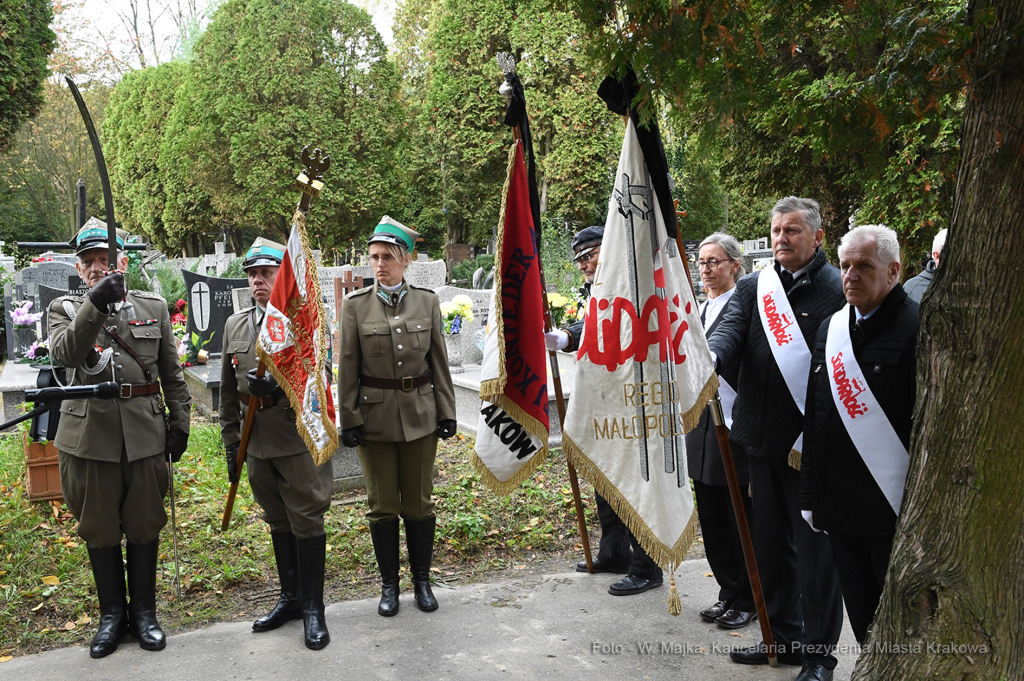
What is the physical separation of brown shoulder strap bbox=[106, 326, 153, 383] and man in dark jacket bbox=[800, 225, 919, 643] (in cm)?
315

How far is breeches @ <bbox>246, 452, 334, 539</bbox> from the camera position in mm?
4008

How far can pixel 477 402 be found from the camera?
25.6 ft

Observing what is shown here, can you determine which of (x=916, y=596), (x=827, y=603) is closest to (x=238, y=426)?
(x=827, y=603)

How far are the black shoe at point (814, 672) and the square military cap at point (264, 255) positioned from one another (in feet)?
10.3

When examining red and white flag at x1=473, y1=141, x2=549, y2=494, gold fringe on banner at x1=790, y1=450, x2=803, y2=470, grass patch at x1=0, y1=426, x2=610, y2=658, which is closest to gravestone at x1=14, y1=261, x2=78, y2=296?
grass patch at x1=0, y1=426, x2=610, y2=658

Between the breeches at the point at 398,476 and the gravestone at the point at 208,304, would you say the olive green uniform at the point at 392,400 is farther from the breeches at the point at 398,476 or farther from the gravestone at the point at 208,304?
the gravestone at the point at 208,304

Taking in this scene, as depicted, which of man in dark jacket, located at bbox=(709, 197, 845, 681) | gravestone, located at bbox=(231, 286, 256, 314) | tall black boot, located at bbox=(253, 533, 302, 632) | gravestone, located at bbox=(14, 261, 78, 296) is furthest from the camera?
gravestone, located at bbox=(14, 261, 78, 296)

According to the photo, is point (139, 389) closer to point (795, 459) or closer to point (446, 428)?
point (446, 428)

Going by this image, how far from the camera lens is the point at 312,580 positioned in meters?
3.96

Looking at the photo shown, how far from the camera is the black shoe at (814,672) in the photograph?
330 centimetres

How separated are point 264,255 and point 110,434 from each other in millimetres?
1183

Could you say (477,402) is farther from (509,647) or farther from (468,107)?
(468,107)

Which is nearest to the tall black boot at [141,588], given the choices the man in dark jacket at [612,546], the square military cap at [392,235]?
the square military cap at [392,235]

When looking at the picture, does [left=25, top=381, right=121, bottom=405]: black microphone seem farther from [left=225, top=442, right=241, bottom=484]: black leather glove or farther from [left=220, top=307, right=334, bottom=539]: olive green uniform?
[left=225, top=442, right=241, bottom=484]: black leather glove
